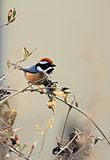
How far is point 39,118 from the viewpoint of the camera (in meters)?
1.92

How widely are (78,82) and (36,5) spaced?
0.42m

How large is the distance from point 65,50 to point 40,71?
87cm

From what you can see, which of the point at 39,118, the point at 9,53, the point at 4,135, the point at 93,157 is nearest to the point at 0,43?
the point at 9,53

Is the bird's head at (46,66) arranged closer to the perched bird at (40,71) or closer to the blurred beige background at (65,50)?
the perched bird at (40,71)

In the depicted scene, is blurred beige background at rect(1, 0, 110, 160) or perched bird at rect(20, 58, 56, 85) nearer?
perched bird at rect(20, 58, 56, 85)

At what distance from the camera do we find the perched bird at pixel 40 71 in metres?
1.09

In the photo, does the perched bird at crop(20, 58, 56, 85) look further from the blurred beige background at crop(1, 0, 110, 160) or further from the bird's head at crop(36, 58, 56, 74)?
the blurred beige background at crop(1, 0, 110, 160)

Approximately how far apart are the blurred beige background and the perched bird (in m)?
0.76

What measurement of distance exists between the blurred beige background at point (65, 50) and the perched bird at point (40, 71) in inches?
29.9

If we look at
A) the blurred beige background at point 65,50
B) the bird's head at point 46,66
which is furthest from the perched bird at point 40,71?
the blurred beige background at point 65,50

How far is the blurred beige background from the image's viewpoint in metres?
1.92

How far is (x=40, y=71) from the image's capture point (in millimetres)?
1103

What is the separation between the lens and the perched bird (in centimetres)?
109

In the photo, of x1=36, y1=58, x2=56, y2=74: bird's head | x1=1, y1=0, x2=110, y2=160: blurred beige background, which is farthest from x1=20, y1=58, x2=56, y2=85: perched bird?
x1=1, y1=0, x2=110, y2=160: blurred beige background
